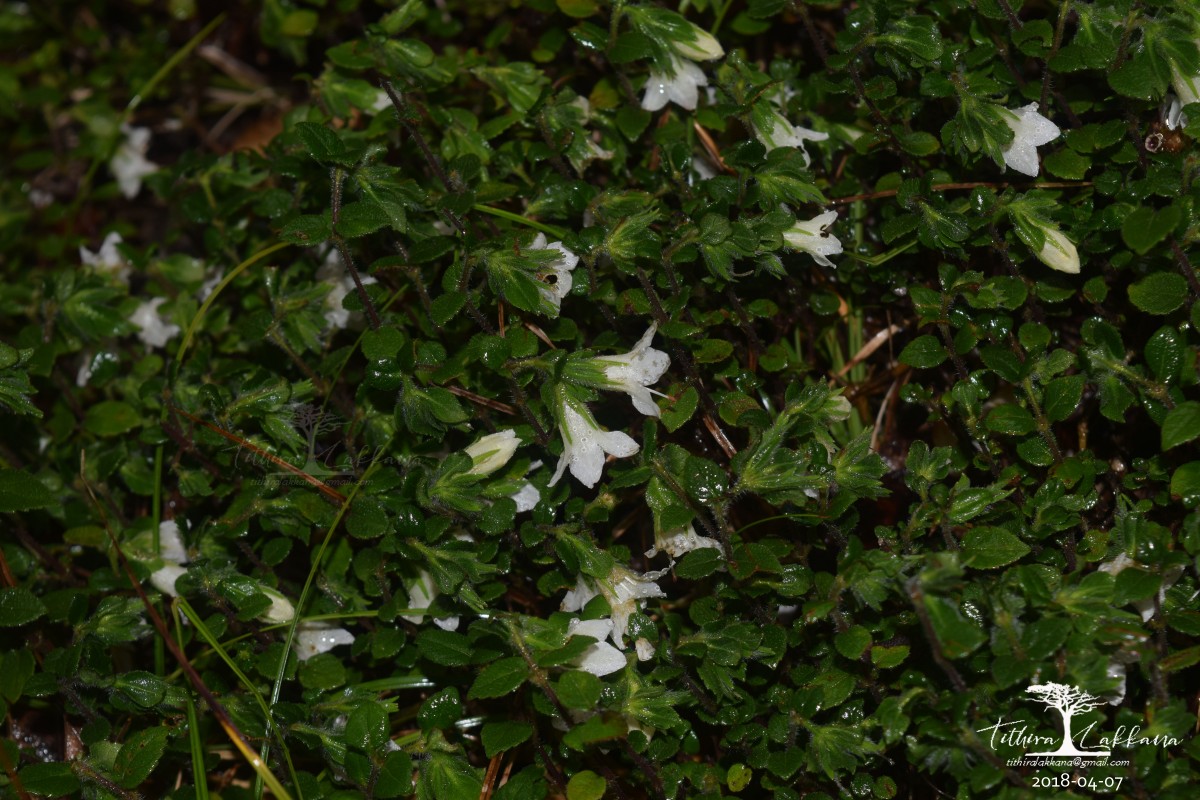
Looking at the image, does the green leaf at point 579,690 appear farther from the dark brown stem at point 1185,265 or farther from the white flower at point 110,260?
the white flower at point 110,260

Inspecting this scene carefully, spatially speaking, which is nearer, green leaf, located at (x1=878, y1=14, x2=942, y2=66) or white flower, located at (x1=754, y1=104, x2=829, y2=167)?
green leaf, located at (x1=878, y1=14, x2=942, y2=66)

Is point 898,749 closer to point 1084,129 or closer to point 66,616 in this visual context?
point 1084,129

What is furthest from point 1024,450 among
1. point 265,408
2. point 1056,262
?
point 265,408

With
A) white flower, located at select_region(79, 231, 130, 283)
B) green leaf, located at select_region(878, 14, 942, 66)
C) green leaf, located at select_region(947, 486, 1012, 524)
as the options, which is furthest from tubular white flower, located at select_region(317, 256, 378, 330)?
green leaf, located at select_region(947, 486, 1012, 524)

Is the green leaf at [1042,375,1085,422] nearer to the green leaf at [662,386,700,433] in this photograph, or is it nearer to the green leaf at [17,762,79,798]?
the green leaf at [662,386,700,433]

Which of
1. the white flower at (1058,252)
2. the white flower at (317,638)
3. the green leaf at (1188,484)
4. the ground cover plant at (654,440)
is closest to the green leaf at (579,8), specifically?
the ground cover plant at (654,440)

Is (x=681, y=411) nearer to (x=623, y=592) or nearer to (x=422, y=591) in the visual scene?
(x=623, y=592)

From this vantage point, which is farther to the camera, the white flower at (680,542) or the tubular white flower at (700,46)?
the tubular white flower at (700,46)
